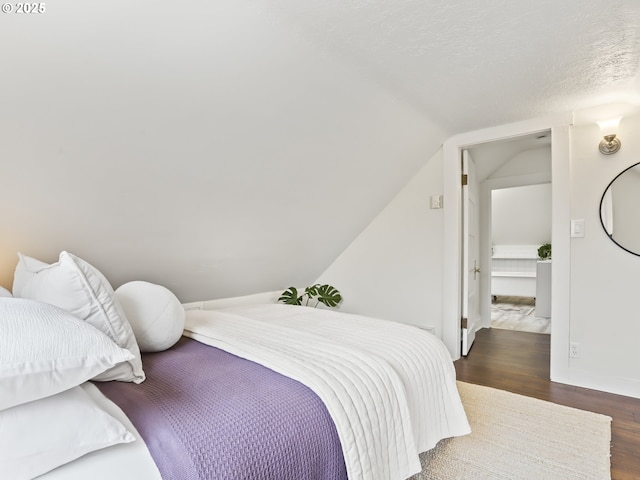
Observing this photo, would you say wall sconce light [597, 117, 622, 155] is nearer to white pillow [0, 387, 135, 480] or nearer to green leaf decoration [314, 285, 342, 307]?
green leaf decoration [314, 285, 342, 307]

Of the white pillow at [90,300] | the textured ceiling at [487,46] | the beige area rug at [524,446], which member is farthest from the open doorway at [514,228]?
the white pillow at [90,300]

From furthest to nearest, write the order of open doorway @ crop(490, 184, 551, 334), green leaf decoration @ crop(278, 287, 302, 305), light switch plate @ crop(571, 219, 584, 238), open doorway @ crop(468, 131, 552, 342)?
open doorway @ crop(490, 184, 551, 334)
open doorway @ crop(468, 131, 552, 342)
green leaf decoration @ crop(278, 287, 302, 305)
light switch plate @ crop(571, 219, 584, 238)

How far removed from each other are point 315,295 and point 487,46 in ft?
8.91

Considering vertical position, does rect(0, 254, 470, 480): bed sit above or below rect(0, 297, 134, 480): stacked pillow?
below

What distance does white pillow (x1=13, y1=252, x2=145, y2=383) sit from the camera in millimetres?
1147

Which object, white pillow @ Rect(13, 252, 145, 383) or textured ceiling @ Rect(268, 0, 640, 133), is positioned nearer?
white pillow @ Rect(13, 252, 145, 383)

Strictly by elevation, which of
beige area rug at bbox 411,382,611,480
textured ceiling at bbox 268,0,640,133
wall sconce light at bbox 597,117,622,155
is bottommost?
beige area rug at bbox 411,382,611,480

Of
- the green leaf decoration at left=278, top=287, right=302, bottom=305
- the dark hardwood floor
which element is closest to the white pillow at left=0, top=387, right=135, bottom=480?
the dark hardwood floor

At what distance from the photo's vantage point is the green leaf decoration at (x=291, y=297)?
355 centimetres

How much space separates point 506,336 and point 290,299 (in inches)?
109

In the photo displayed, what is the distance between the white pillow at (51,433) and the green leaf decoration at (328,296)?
296 centimetres

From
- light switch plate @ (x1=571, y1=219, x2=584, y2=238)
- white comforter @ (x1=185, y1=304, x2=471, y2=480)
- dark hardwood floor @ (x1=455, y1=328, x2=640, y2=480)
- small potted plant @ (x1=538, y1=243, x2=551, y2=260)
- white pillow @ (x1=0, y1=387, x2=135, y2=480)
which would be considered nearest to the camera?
white pillow @ (x1=0, y1=387, x2=135, y2=480)

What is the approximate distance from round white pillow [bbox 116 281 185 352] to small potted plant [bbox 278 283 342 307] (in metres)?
2.00

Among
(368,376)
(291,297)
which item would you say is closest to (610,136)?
(368,376)
